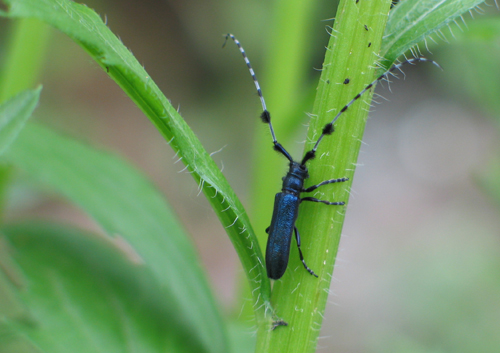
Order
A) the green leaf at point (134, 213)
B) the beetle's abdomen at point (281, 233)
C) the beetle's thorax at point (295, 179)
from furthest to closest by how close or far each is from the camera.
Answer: the beetle's thorax at point (295, 179)
the green leaf at point (134, 213)
the beetle's abdomen at point (281, 233)

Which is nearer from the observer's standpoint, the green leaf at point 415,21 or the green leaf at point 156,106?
the green leaf at point 156,106

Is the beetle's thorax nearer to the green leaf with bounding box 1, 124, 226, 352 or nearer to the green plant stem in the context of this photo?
the green leaf with bounding box 1, 124, 226, 352

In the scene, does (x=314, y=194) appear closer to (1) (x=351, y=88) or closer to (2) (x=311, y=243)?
(2) (x=311, y=243)

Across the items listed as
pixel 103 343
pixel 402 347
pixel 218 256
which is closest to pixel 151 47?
pixel 218 256

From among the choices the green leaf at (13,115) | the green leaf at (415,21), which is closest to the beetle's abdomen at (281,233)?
the green leaf at (415,21)

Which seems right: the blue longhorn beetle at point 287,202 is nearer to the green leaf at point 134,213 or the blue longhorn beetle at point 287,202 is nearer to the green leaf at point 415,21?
the green leaf at point 415,21

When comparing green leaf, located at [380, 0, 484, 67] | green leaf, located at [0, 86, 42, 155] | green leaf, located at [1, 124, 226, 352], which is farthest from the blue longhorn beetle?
green leaf, located at [0, 86, 42, 155]
